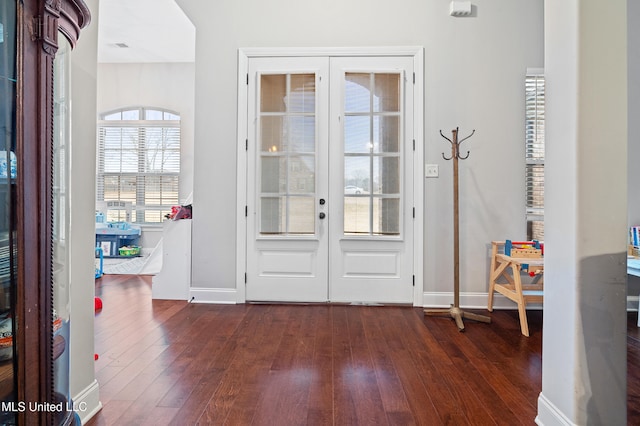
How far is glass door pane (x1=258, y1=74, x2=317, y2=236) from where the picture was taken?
3.25 meters

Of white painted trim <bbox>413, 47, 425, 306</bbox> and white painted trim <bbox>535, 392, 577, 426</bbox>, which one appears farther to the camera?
white painted trim <bbox>413, 47, 425, 306</bbox>

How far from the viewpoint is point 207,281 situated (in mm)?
3264

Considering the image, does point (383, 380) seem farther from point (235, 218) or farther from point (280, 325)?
point (235, 218)

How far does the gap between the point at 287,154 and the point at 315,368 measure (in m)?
1.96

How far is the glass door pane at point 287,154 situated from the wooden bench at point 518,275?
1.63 metres

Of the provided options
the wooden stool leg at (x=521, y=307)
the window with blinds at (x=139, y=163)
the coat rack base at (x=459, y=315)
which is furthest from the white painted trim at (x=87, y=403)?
the window with blinds at (x=139, y=163)

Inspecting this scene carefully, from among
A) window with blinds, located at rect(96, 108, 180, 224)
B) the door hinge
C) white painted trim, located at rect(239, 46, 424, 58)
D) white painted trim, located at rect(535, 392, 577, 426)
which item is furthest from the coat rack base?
window with blinds, located at rect(96, 108, 180, 224)

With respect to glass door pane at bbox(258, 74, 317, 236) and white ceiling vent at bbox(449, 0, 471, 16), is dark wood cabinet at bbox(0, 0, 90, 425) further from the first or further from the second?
white ceiling vent at bbox(449, 0, 471, 16)

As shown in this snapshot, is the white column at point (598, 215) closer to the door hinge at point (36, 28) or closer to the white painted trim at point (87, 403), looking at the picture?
the door hinge at point (36, 28)

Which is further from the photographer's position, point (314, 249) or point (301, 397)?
point (314, 249)

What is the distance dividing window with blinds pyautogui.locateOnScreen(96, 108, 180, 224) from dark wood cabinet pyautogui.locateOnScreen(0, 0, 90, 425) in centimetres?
573

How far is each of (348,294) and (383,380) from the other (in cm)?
141

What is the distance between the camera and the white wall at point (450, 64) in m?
3.15

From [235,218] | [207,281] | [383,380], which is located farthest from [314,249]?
[383,380]
